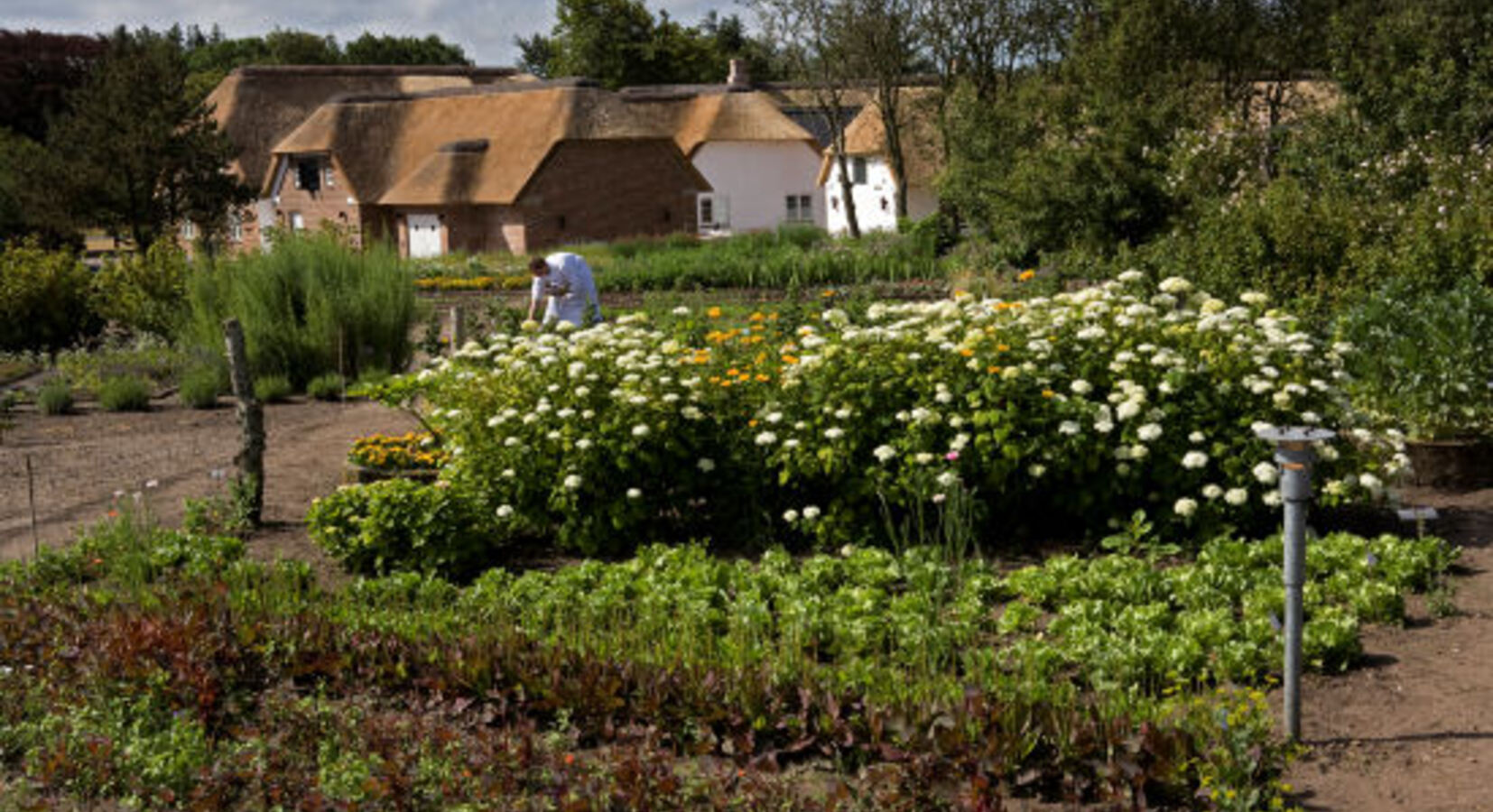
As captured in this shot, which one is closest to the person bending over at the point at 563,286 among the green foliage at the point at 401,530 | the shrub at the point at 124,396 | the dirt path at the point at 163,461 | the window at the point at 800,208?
the dirt path at the point at 163,461

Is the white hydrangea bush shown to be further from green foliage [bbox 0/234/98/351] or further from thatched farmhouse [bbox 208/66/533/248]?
thatched farmhouse [bbox 208/66/533/248]

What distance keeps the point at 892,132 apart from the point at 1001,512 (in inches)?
1501

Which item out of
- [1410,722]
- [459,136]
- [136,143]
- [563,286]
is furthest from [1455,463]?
[459,136]

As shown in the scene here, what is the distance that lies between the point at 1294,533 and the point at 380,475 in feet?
21.7

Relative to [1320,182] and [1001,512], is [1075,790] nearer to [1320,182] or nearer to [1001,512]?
[1001,512]

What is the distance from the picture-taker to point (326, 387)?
1578 cm

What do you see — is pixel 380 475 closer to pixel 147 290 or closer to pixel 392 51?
pixel 147 290

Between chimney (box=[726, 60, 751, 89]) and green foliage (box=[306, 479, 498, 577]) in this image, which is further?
chimney (box=[726, 60, 751, 89])

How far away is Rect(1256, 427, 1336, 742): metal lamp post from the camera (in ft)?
16.3

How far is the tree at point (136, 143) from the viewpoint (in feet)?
104

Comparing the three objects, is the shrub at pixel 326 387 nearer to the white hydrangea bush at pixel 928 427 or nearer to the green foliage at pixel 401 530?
the white hydrangea bush at pixel 928 427

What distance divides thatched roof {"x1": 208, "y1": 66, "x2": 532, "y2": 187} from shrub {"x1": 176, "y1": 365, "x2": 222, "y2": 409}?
4120cm

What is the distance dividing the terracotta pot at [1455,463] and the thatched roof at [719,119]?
144 feet

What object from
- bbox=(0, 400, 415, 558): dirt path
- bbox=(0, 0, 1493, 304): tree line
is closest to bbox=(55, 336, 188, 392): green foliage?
bbox=(0, 400, 415, 558): dirt path
